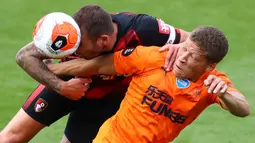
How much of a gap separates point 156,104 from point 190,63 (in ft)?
1.42

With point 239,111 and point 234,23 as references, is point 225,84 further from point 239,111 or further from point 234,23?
point 234,23

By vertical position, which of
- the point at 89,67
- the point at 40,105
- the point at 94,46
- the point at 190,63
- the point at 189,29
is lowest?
the point at 189,29

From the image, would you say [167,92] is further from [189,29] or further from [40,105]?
[189,29]

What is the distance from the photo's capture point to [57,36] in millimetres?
5672

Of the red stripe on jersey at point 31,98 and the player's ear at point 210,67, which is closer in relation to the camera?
the player's ear at point 210,67

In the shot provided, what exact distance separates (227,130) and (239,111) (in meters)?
2.40

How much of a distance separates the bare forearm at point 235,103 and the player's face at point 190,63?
301 mm

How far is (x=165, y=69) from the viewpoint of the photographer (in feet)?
18.7

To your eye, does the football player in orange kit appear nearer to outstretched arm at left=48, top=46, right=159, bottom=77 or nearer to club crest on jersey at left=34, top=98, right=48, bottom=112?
outstretched arm at left=48, top=46, right=159, bottom=77

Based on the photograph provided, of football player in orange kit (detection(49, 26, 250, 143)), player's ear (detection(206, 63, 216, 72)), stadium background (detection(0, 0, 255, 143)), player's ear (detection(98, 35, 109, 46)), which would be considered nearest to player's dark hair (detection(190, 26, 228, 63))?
football player in orange kit (detection(49, 26, 250, 143))

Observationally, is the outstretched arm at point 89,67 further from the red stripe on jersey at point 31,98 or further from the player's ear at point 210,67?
the player's ear at point 210,67

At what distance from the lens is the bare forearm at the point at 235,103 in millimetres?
5352

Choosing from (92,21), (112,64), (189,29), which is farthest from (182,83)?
(189,29)

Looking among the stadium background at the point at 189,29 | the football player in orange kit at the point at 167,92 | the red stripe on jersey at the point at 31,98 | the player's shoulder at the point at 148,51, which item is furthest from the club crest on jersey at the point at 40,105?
the player's shoulder at the point at 148,51
